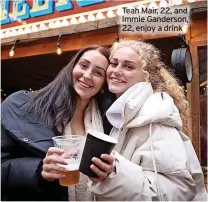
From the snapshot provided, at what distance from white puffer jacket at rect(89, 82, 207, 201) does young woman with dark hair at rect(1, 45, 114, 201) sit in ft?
0.81

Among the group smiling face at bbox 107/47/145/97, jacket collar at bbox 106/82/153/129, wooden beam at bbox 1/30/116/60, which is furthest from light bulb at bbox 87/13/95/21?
jacket collar at bbox 106/82/153/129

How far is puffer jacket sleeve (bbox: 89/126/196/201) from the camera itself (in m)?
1.09

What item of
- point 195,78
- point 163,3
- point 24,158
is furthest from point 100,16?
point 24,158

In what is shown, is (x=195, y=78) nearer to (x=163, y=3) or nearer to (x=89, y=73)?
(x=163, y=3)

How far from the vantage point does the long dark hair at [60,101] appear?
146 centimetres

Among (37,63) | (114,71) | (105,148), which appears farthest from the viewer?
(37,63)

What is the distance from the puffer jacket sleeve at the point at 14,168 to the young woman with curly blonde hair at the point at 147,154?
310 mm

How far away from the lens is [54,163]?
3.51 feet

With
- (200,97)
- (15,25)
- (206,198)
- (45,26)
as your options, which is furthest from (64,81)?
(15,25)

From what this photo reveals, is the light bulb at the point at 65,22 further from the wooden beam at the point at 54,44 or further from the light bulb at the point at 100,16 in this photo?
the light bulb at the point at 100,16

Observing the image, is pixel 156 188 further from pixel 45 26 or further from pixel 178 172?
pixel 45 26

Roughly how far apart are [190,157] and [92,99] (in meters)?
0.73

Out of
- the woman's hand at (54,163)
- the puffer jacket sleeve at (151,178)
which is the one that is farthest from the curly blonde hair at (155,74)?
the woman's hand at (54,163)

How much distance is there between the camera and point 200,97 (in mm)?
3404
